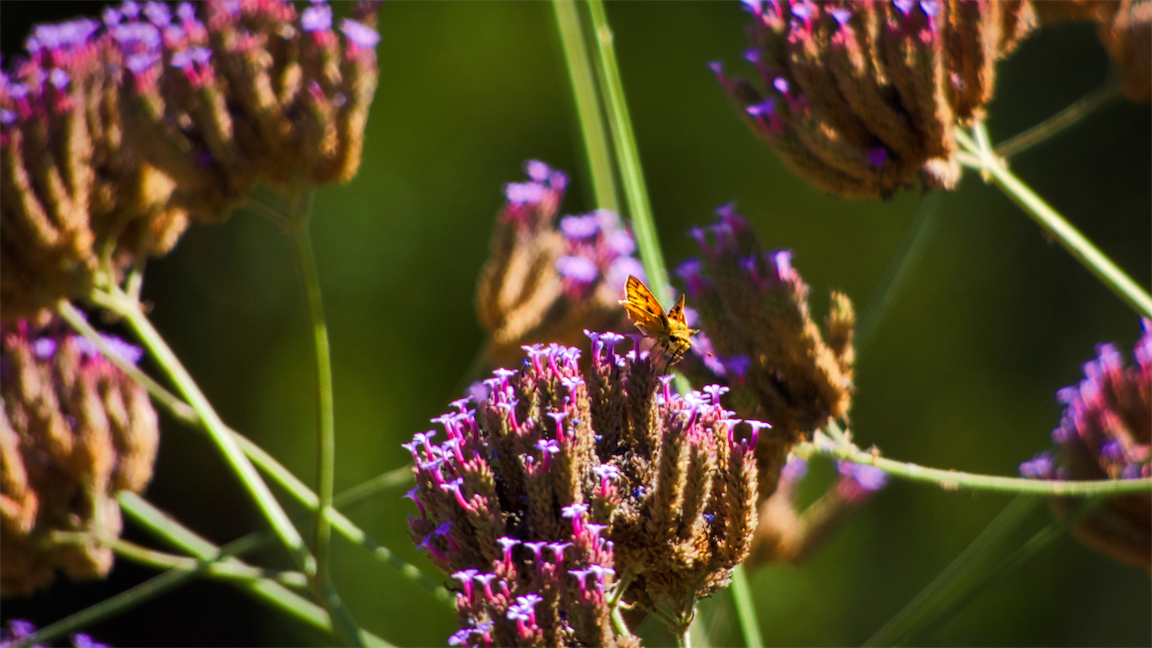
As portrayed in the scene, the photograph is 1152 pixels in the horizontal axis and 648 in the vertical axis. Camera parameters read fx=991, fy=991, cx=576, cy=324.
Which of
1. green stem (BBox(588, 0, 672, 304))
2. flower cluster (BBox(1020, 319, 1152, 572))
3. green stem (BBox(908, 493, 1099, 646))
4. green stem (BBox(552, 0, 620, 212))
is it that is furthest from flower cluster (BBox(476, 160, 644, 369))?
flower cluster (BBox(1020, 319, 1152, 572))

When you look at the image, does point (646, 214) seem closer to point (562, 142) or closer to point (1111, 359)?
point (1111, 359)

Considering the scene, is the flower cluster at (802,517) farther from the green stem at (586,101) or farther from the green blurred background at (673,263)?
the green blurred background at (673,263)

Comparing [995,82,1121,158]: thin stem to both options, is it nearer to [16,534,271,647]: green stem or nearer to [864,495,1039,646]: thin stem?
[864,495,1039,646]: thin stem

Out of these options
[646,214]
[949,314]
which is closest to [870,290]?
[949,314]

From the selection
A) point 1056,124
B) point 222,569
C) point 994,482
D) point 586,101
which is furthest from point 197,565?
point 1056,124

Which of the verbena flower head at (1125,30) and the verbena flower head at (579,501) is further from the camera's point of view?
the verbena flower head at (1125,30)

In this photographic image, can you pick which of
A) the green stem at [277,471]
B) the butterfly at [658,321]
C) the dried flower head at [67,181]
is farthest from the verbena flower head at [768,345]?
the dried flower head at [67,181]

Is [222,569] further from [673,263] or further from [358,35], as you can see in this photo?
[673,263]
